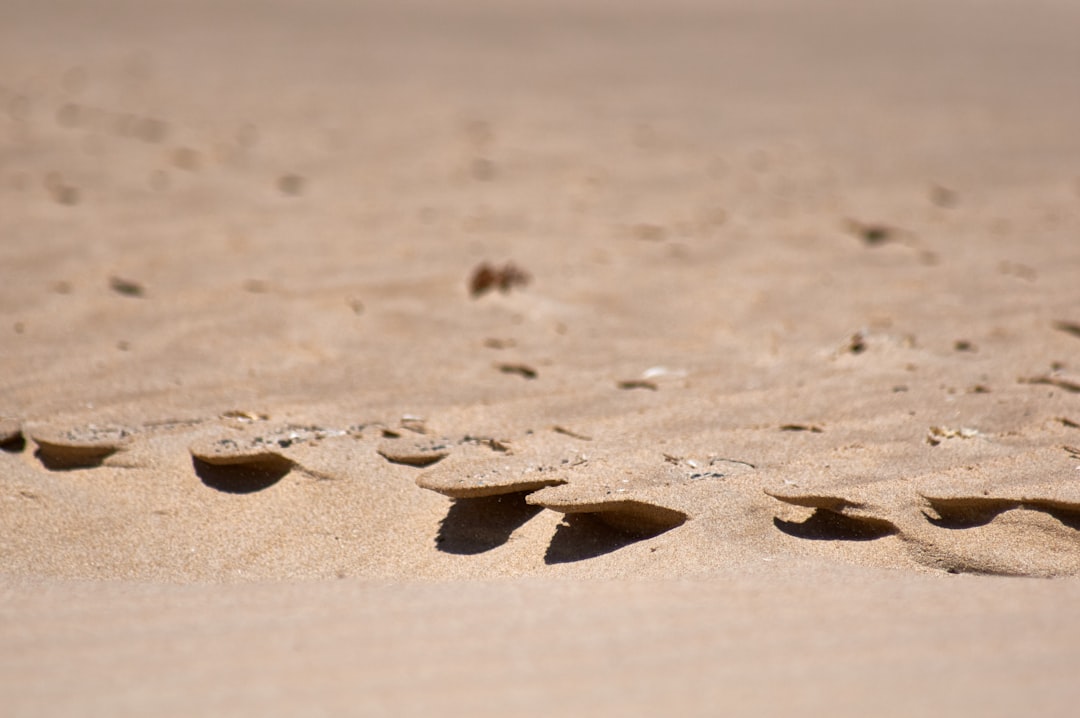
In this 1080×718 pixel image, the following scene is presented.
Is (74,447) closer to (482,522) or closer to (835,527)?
(482,522)

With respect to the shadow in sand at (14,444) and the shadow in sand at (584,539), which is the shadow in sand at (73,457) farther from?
the shadow in sand at (584,539)

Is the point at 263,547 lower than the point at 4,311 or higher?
lower

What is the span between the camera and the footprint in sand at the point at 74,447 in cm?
238

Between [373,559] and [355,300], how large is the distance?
1.47 metres

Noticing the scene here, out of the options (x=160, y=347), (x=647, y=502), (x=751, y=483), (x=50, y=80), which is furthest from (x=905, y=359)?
(x=50, y=80)

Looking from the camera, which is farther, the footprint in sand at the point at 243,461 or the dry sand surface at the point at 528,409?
the footprint in sand at the point at 243,461

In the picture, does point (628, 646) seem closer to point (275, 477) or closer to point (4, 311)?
point (275, 477)

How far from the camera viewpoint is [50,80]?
240 inches

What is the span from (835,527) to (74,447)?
168 cm

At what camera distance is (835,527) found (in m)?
2.12

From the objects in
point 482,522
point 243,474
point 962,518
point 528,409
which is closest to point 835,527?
point 962,518

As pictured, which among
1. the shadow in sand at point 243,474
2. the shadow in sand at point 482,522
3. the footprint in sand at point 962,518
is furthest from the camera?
the shadow in sand at point 243,474

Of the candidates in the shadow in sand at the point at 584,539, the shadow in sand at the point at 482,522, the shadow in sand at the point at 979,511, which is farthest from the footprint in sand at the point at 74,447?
the shadow in sand at the point at 979,511

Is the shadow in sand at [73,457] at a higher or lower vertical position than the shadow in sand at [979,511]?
lower
